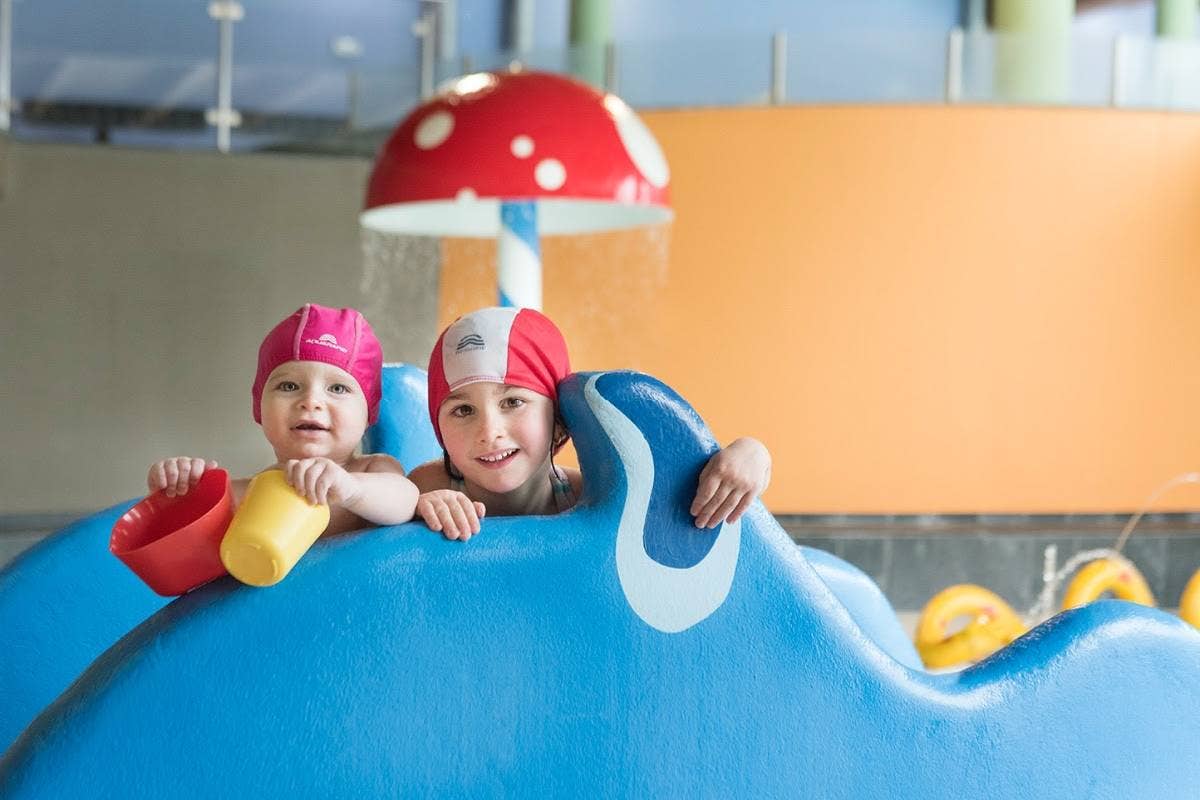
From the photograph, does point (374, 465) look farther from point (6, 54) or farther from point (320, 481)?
point (6, 54)

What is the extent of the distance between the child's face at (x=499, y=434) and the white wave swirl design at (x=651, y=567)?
6.5 inches

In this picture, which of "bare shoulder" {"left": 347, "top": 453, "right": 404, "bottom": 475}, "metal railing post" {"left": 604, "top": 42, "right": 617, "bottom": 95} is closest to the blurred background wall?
"metal railing post" {"left": 604, "top": 42, "right": 617, "bottom": 95}

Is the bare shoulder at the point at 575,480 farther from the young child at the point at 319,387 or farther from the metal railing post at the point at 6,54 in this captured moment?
the metal railing post at the point at 6,54

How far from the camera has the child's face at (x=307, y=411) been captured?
1.30 meters

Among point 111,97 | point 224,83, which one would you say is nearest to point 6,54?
point 111,97

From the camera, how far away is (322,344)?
1297 millimetres

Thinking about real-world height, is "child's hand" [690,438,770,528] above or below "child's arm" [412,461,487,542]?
above

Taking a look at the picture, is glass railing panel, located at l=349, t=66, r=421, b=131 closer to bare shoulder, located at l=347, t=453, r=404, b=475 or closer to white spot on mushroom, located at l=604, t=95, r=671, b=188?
white spot on mushroom, located at l=604, t=95, r=671, b=188

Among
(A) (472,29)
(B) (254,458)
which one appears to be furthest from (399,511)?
(A) (472,29)

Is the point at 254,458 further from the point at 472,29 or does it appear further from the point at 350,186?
the point at 472,29

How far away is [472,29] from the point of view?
6254mm

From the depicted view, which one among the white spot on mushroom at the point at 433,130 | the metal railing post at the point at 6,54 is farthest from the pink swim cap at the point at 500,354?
the metal railing post at the point at 6,54

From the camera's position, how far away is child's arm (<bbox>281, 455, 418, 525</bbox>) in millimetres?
952

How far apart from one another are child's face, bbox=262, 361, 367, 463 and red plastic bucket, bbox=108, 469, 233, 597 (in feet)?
0.87
